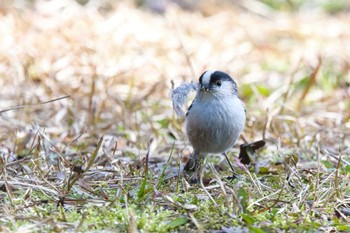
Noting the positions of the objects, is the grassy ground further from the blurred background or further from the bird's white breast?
the bird's white breast

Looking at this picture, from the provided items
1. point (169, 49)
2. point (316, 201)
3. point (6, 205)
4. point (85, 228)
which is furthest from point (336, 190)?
point (169, 49)

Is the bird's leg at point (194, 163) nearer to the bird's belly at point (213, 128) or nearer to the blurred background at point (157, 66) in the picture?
the bird's belly at point (213, 128)

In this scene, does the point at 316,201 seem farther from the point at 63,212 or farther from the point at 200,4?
the point at 200,4

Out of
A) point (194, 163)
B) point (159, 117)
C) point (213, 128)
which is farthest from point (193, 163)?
point (159, 117)

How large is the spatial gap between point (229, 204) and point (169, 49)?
14.4 feet

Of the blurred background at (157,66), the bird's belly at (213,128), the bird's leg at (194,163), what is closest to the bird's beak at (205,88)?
the bird's belly at (213,128)

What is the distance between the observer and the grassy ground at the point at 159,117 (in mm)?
2502

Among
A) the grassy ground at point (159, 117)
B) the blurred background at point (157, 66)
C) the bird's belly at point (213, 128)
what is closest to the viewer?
the grassy ground at point (159, 117)

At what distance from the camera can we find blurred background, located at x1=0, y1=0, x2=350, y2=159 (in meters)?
4.38

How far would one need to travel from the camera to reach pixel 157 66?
20.0 ft

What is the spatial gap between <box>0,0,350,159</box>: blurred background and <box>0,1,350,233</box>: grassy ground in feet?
0.06

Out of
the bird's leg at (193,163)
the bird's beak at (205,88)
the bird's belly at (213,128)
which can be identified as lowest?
the bird's leg at (193,163)

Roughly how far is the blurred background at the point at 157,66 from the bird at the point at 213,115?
0.55 m

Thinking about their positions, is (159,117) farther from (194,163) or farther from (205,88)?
(205,88)
